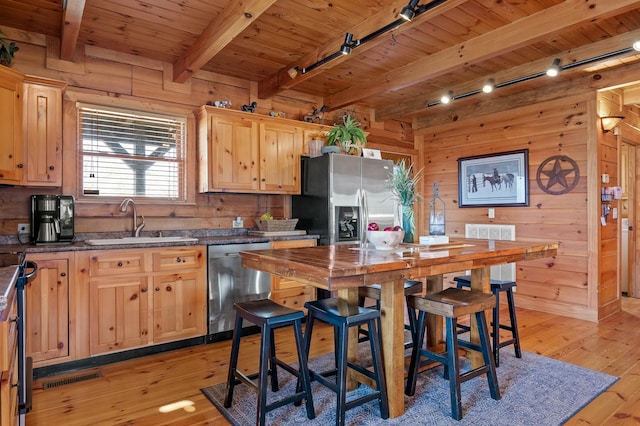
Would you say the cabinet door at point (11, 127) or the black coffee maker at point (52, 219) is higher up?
the cabinet door at point (11, 127)

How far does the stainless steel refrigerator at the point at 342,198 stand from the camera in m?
4.09

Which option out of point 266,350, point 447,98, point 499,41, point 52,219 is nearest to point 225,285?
point 52,219

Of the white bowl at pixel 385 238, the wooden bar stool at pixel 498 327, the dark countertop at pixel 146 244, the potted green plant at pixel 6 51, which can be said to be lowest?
the wooden bar stool at pixel 498 327

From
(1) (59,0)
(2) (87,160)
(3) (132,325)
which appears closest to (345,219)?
(3) (132,325)

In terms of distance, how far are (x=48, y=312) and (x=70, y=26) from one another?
6.67 ft

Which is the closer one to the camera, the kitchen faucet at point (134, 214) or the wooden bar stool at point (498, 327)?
the wooden bar stool at point (498, 327)

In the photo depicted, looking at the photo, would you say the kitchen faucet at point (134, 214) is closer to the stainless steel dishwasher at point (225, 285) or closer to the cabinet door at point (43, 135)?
the cabinet door at point (43, 135)

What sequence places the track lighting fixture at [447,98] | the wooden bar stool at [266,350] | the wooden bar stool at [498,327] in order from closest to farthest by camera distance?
1. the wooden bar stool at [266,350]
2. the wooden bar stool at [498,327]
3. the track lighting fixture at [447,98]

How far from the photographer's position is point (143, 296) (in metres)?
3.16

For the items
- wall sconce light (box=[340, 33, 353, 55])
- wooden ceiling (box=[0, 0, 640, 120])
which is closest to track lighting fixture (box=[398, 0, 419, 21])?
wooden ceiling (box=[0, 0, 640, 120])

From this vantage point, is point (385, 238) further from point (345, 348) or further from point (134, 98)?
point (134, 98)

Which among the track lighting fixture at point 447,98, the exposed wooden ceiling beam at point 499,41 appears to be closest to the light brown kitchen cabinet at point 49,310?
the exposed wooden ceiling beam at point 499,41

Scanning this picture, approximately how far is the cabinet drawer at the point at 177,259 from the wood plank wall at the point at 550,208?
3.63 metres

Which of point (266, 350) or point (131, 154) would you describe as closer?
point (266, 350)
